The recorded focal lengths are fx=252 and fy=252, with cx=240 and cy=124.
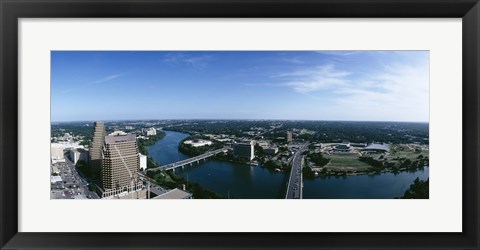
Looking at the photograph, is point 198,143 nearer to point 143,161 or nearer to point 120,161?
point 143,161

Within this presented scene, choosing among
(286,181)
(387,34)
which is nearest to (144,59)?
(286,181)

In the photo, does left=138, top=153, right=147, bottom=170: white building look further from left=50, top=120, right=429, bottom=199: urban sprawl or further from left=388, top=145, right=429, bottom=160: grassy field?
left=388, top=145, right=429, bottom=160: grassy field

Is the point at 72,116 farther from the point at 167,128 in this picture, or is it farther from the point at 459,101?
the point at 459,101

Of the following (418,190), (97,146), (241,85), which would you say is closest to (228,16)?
(241,85)

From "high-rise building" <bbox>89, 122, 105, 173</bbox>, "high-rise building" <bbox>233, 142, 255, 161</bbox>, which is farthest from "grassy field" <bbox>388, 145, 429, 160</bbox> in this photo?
"high-rise building" <bbox>89, 122, 105, 173</bbox>

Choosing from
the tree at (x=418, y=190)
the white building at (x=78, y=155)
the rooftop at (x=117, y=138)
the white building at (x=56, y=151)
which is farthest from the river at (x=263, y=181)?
the white building at (x=56, y=151)

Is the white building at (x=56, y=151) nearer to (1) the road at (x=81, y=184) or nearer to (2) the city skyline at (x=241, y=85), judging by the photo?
(1) the road at (x=81, y=184)
